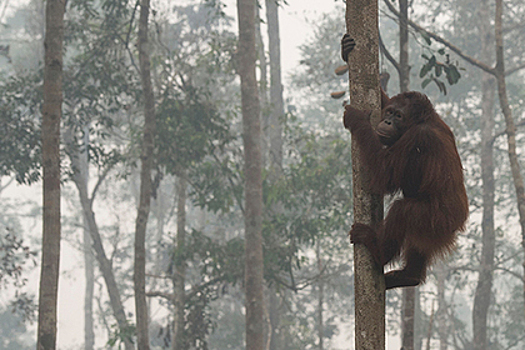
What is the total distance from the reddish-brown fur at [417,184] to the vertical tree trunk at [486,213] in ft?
28.5

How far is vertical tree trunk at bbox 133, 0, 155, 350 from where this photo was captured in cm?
673

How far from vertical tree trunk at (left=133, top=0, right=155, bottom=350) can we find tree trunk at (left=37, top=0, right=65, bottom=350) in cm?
192

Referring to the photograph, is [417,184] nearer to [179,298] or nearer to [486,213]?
[179,298]

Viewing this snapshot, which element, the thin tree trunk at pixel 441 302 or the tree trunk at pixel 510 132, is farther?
the thin tree trunk at pixel 441 302

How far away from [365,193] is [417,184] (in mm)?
570

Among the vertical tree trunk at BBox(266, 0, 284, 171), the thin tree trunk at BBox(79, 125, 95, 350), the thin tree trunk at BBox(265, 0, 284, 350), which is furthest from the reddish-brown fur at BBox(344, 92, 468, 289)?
the thin tree trunk at BBox(79, 125, 95, 350)

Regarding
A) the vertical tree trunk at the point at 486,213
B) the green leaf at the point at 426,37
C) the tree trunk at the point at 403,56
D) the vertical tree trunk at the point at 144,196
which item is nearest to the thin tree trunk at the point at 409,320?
the tree trunk at the point at 403,56

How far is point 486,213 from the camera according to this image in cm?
1219

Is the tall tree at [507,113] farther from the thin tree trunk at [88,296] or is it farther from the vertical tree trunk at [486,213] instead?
the thin tree trunk at [88,296]

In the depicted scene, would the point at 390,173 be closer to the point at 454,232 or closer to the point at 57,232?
the point at 454,232

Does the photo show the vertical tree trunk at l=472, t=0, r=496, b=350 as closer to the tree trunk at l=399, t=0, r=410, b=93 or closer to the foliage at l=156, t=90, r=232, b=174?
the foliage at l=156, t=90, r=232, b=174

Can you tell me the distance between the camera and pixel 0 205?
84.9ft

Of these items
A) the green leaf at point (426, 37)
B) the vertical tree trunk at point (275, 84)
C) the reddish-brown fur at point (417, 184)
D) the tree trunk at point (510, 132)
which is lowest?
the reddish-brown fur at point (417, 184)

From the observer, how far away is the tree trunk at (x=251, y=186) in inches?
267
